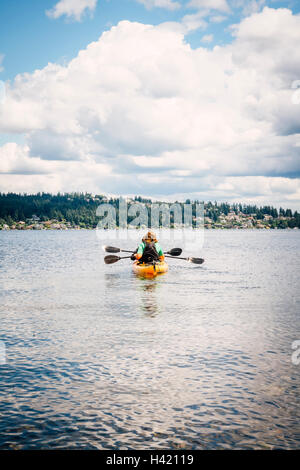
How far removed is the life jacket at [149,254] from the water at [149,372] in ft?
39.1

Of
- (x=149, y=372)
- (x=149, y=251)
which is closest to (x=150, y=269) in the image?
(x=149, y=251)

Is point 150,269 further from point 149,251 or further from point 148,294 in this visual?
point 148,294

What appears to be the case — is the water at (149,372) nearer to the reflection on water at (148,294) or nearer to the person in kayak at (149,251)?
the reflection on water at (148,294)

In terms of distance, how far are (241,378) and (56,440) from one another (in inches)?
252

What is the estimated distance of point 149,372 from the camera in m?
14.0

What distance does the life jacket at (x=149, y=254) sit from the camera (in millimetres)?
40406

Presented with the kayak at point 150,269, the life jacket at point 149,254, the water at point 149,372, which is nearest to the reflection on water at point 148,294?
the water at point 149,372

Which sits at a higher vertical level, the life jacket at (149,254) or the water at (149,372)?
the life jacket at (149,254)

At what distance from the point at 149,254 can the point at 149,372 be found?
2690 cm

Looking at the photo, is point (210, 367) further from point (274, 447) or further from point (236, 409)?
point (274, 447)

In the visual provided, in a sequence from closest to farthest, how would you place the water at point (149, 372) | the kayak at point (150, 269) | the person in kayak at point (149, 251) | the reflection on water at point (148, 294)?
the water at point (149, 372) < the reflection on water at point (148, 294) < the person in kayak at point (149, 251) < the kayak at point (150, 269)

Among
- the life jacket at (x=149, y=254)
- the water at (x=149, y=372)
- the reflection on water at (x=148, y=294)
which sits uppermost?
the life jacket at (x=149, y=254)
